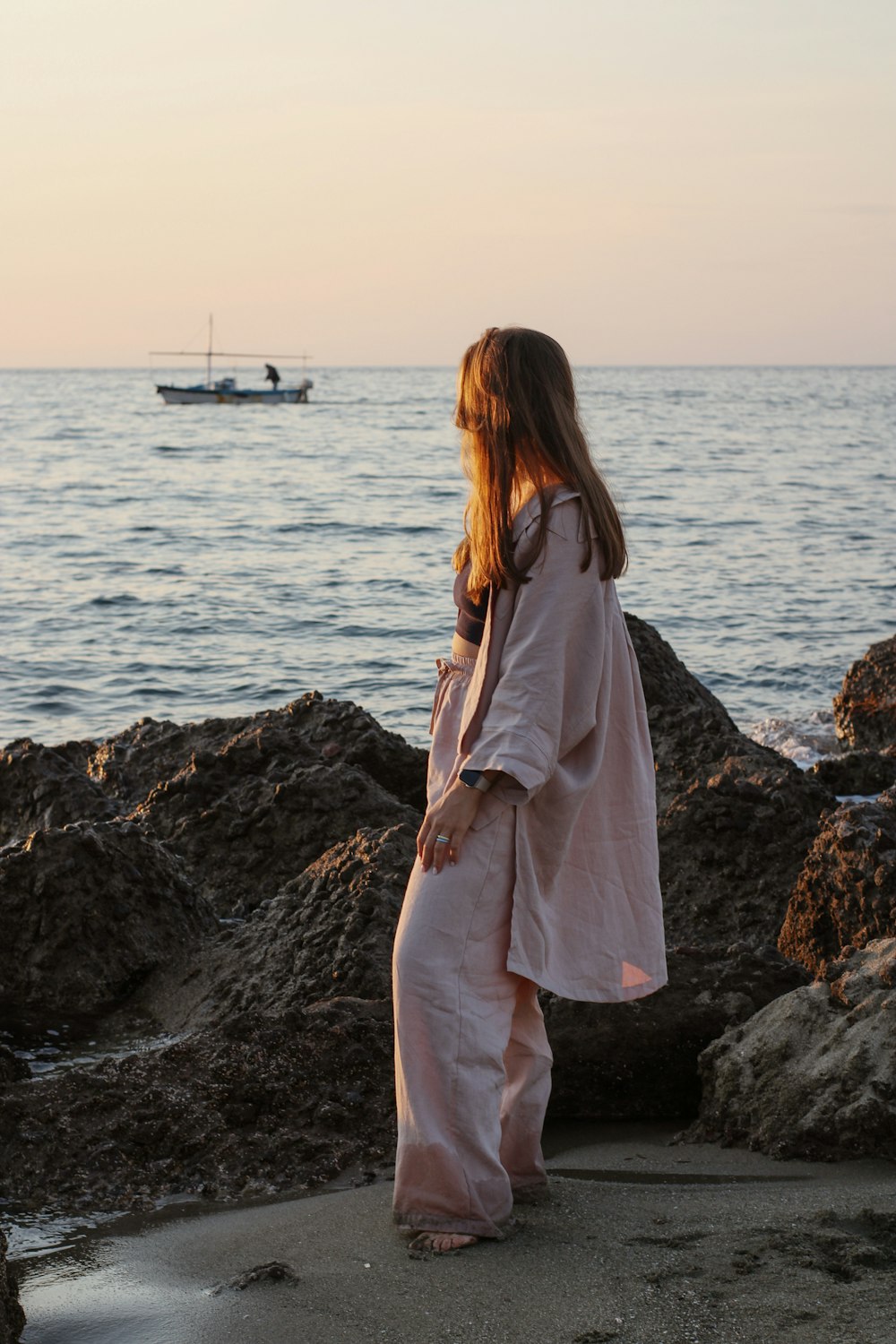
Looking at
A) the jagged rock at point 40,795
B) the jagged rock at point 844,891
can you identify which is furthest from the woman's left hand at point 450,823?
the jagged rock at point 40,795

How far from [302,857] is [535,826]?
3098 millimetres

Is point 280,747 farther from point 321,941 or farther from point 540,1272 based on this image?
A: point 540,1272

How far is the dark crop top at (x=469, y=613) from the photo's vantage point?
3066 mm

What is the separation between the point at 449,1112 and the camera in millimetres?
2920

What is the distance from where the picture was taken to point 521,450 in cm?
300

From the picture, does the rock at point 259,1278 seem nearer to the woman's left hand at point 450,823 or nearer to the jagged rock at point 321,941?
the woman's left hand at point 450,823

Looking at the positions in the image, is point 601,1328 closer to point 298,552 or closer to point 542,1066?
point 542,1066

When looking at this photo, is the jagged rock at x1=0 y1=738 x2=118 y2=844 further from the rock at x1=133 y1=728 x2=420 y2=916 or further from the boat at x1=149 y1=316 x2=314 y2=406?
the boat at x1=149 y1=316 x2=314 y2=406

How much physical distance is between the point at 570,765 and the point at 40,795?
411cm

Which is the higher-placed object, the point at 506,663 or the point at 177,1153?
the point at 506,663

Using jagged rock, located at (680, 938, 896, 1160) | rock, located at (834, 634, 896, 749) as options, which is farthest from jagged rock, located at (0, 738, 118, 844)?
rock, located at (834, 634, 896, 749)

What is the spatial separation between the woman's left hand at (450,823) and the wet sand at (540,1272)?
784 millimetres

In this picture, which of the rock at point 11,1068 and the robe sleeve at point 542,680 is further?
the rock at point 11,1068

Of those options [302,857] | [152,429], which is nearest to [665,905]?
[302,857]
